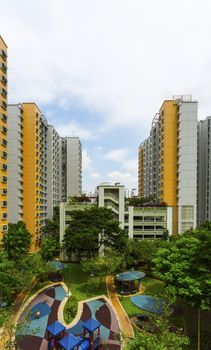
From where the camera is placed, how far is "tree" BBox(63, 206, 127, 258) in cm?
3612

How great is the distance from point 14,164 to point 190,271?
49.2 metres

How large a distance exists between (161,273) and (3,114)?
125ft

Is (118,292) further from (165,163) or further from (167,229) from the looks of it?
(165,163)

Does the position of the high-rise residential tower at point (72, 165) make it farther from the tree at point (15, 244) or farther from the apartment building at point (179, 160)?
the tree at point (15, 244)

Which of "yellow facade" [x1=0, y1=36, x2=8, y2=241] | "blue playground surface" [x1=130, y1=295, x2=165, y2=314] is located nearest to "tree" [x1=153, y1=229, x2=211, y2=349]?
"blue playground surface" [x1=130, y1=295, x2=165, y2=314]

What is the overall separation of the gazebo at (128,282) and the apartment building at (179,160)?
88.4 ft

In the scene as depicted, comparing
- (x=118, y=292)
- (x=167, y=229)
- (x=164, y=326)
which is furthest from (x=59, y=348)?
(x=167, y=229)

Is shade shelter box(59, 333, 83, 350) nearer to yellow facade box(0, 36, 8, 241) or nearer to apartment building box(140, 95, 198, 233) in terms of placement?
yellow facade box(0, 36, 8, 241)

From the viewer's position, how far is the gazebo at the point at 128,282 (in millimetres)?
30405

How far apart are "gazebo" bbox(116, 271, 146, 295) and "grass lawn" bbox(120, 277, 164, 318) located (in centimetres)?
148

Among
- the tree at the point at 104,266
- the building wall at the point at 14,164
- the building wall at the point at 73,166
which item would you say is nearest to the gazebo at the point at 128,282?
the tree at the point at 104,266

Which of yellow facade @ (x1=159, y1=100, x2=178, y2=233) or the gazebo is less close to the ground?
yellow facade @ (x1=159, y1=100, x2=178, y2=233)

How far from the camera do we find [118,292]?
30.5m

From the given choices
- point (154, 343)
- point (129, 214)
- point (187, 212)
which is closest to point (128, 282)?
point (129, 214)
